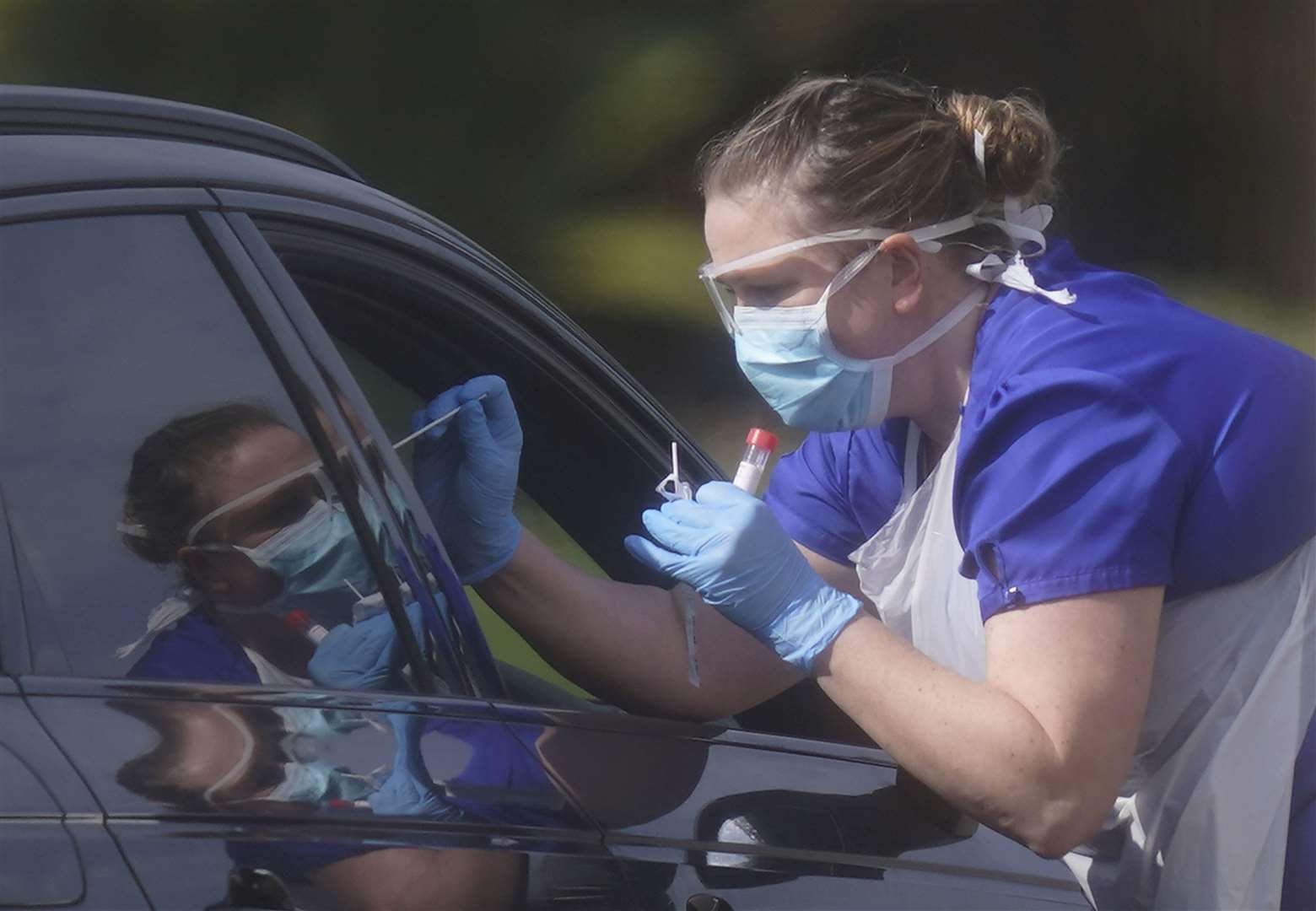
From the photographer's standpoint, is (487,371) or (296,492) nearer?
(296,492)

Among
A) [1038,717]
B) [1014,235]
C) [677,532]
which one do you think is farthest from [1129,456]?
[677,532]

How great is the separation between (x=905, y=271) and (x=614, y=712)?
24.5 inches

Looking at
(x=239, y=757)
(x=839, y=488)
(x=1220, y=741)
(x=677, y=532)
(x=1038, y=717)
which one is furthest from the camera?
(x=839, y=488)

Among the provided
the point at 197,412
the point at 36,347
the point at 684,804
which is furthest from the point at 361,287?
the point at 684,804

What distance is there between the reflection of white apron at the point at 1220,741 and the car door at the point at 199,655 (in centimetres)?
70

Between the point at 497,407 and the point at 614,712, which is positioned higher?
the point at 497,407

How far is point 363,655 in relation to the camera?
125 cm

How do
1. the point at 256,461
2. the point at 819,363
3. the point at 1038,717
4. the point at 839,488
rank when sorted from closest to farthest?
the point at 256,461 < the point at 1038,717 < the point at 819,363 < the point at 839,488

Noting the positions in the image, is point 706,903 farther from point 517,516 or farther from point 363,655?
point 517,516

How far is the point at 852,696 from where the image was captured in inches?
61.1

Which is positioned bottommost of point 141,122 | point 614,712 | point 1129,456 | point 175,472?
point 614,712

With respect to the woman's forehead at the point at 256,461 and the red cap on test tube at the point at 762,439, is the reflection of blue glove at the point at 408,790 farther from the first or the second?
the red cap on test tube at the point at 762,439

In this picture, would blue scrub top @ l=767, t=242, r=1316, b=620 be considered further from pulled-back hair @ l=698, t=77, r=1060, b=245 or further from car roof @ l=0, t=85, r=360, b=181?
car roof @ l=0, t=85, r=360, b=181

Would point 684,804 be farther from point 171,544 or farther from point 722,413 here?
point 722,413
